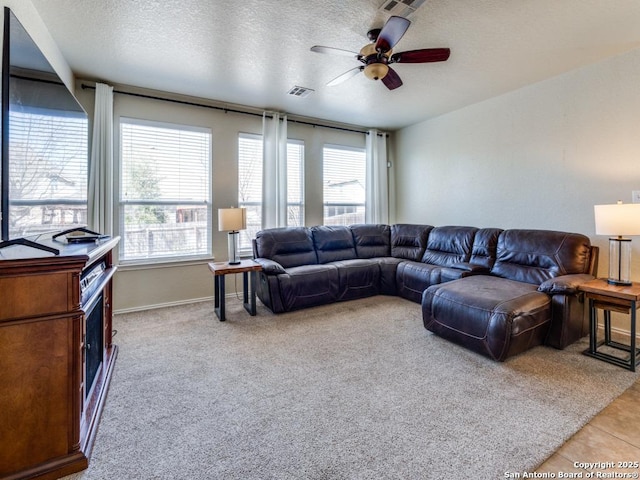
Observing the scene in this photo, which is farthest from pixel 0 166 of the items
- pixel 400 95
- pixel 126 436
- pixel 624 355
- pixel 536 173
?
pixel 536 173

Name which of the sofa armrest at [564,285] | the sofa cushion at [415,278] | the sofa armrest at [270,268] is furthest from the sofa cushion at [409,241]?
the sofa armrest at [270,268]

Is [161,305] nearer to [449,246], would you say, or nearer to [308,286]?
[308,286]

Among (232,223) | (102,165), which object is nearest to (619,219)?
(232,223)

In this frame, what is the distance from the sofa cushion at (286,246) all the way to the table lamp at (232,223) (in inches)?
18.1

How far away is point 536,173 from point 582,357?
2.17 metres

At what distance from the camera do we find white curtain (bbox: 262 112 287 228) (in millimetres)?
4445

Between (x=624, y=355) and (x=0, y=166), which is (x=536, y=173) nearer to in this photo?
(x=624, y=355)

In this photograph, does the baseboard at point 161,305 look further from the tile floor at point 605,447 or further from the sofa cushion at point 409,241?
the tile floor at point 605,447

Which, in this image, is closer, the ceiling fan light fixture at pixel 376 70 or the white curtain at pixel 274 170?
the ceiling fan light fixture at pixel 376 70

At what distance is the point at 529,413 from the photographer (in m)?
1.81

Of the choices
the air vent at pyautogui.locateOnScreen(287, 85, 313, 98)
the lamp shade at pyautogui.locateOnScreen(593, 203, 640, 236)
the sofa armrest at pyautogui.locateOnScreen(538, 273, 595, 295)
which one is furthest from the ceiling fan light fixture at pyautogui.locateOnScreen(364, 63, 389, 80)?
the sofa armrest at pyautogui.locateOnScreen(538, 273, 595, 295)

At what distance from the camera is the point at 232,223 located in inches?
141

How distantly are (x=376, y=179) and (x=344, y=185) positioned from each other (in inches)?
24.3

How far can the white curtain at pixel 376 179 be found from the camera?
546 cm
